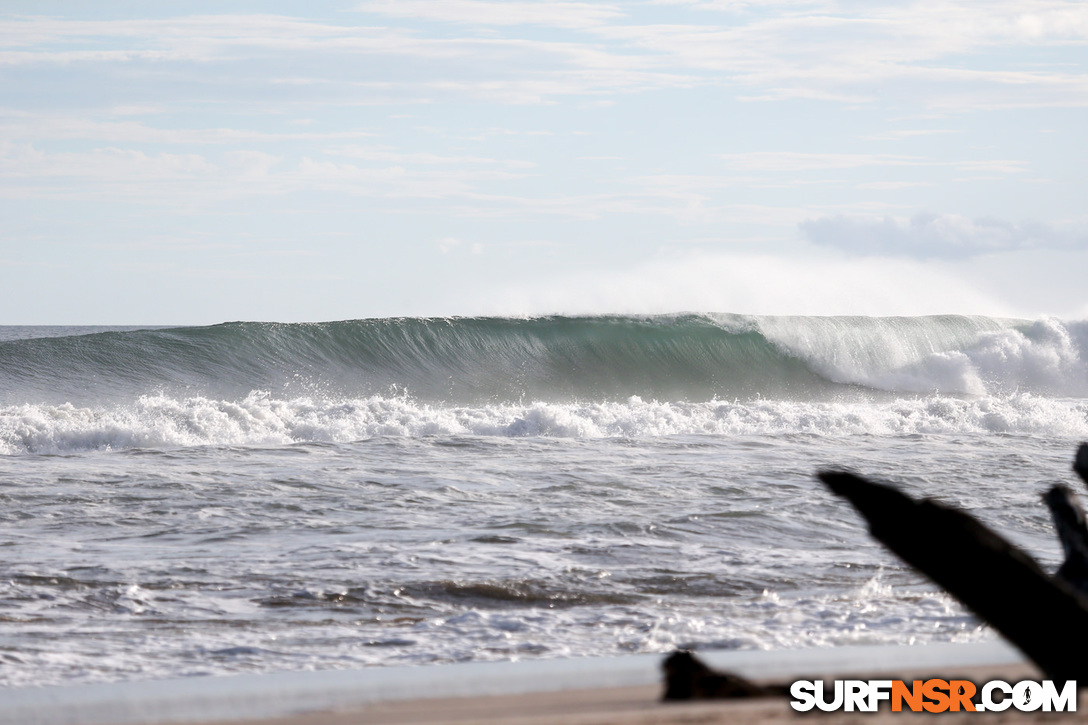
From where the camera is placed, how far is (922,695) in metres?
2.85

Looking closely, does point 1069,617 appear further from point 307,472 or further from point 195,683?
point 307,472

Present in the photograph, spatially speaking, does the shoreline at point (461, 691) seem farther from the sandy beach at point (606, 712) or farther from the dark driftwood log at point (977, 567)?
the dark driftwood log at point (977, 567)

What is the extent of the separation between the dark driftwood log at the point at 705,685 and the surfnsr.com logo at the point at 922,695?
0.36 ft

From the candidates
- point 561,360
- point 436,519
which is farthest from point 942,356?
point 436,519

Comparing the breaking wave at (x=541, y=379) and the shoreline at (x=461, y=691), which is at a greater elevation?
the breaking wave at (x=541, y=379)

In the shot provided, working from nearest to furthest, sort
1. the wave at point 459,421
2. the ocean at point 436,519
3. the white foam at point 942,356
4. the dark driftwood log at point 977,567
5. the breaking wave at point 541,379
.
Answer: the dark driftwood log at point 977,567 → the ocean at point 436,519 → the wave at point 459,421 → the breaking wave at point 541,379 → the white foam at point 942,356

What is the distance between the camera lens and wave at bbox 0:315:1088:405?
18.3 meters

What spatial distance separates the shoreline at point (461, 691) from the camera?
284 cm

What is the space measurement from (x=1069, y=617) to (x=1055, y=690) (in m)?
0.61

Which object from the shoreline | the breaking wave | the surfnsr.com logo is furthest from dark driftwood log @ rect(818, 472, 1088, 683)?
the breaking wave

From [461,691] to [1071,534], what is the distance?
1.81m

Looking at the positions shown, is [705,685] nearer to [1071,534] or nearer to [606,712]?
[606,712]

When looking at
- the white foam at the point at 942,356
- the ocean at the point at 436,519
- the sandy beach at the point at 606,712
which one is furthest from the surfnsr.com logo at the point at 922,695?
the white foam at the point at 942,356

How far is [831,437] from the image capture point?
13266 mm
